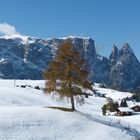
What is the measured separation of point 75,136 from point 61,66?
14.6 m

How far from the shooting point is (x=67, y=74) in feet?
219

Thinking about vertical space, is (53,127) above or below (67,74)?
below

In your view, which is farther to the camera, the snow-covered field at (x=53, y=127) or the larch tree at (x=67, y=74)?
the larch tree at (x=67, y=74)

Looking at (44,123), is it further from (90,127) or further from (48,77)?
(48,77)

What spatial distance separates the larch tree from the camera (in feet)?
220

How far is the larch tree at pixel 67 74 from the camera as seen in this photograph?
67125mm

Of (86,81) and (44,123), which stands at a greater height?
(86,81)

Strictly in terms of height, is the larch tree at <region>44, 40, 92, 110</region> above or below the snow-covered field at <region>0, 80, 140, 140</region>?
above

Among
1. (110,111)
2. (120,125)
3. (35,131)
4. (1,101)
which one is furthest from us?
(110,111)

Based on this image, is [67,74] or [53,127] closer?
[53,127]

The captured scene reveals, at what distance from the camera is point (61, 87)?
67.2m

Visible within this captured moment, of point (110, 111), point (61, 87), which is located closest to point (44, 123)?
point (61, 87)

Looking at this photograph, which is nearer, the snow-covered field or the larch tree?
the snow-covered field

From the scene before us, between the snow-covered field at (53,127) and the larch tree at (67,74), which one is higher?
the larch tree at (67,74)
